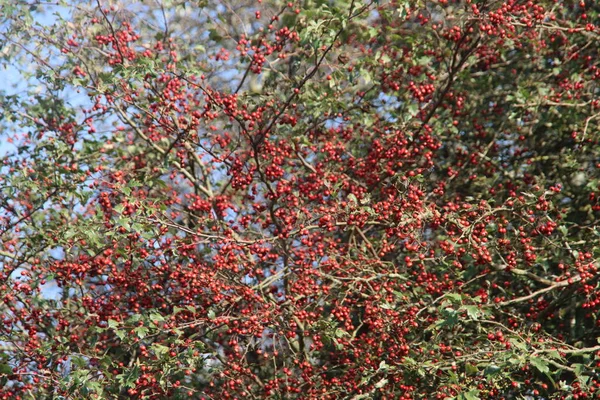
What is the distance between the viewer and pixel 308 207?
6391 millimetres

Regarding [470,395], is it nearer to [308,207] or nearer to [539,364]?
[539,364]

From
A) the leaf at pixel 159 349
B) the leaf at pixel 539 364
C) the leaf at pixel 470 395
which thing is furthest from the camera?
the leaf at pixel 159 349

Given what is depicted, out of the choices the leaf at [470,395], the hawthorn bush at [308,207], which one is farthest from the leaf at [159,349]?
the leaf at [470,395]

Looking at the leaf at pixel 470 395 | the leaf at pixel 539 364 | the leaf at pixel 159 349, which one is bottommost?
the leaf at pixel 539 364

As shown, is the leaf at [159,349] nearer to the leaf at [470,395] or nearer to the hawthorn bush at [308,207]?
the hawthorn bush at [308,207]

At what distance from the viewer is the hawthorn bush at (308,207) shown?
5605 mm

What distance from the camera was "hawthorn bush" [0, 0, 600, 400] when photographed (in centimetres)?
561

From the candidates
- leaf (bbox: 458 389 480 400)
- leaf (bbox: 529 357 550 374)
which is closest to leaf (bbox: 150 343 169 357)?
leaf (bbox: 458 389 480 400)

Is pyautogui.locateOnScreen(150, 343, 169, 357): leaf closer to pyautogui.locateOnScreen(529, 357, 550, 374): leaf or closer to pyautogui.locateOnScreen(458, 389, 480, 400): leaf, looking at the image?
pyautogui.locateOnScreen(458, 389, 480, 400): leaf

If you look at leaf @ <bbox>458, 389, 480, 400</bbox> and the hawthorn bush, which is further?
the hawthorn bush

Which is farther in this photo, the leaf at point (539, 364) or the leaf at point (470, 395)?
the leaf at point (470, 395)

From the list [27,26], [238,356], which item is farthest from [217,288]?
[27,26]

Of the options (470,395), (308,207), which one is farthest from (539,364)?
(308,207)

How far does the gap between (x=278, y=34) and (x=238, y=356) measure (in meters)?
2.59
